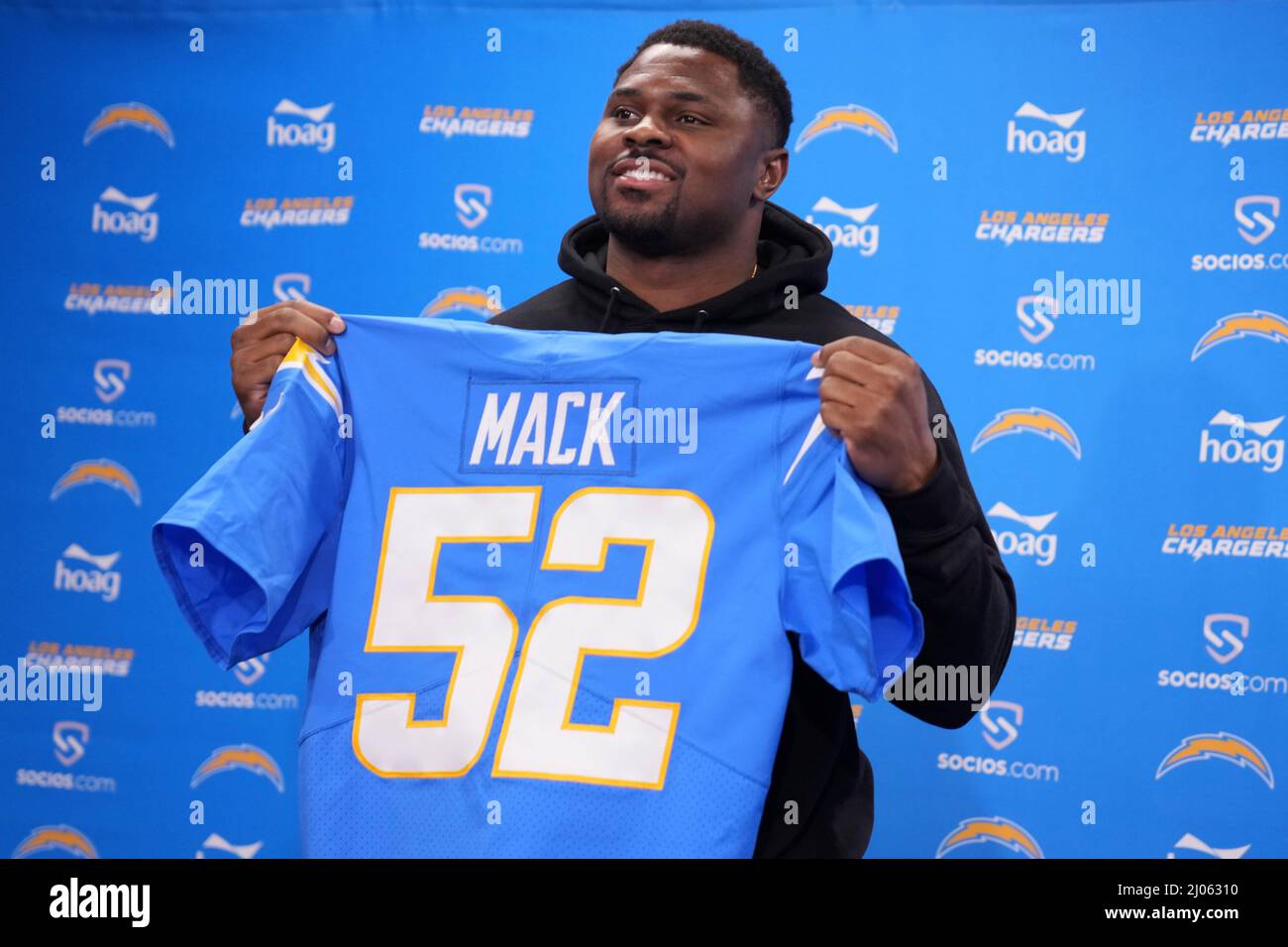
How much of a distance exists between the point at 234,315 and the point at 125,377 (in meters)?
0.32

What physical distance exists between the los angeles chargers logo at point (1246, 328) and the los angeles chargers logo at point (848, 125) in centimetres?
81

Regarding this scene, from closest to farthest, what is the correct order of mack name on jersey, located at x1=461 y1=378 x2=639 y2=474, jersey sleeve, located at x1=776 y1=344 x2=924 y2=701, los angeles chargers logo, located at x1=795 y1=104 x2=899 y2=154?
jersey sleeve, located at x1=776 y1=344 x2=924 y2=701 < mack name on jersey, located at x1=461 y1=378 x2=639 y2=474 < los angeles chargers logo, located at x1=795 y1=104 x2=899 y2=154

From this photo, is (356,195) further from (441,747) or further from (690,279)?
(441,747)

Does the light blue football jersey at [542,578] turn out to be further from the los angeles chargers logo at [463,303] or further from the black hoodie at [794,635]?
the los angeles chargers logo at [463,303]

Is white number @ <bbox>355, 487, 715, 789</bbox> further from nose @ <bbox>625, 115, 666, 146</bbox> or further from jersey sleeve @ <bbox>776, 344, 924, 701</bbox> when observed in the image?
nose @ <bbox>625, 115, 666, 146</bbox>

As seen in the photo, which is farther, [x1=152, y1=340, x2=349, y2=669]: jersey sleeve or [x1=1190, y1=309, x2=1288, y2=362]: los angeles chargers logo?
[x1=1190, y1=309, x2=1288, y2=362]: los angeles chargers logo

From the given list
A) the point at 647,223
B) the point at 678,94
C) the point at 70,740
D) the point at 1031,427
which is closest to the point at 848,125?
the point at 1031,427

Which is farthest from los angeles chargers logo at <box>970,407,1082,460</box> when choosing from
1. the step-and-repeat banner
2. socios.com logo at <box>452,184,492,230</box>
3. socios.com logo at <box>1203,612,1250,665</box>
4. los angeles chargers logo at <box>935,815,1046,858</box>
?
socios.com logo at <box>452,184,492,230</box>

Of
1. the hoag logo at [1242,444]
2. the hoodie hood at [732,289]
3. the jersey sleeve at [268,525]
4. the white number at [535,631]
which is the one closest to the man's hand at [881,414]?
the white number at [535,631]

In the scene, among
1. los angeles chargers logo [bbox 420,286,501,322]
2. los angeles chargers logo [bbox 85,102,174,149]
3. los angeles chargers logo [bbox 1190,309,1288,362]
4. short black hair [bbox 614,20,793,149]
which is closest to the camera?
short black hair [bbox 614,20,793,149]

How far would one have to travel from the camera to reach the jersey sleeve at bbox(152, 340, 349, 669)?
5.18 ft

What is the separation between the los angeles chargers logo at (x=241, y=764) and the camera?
323 cm

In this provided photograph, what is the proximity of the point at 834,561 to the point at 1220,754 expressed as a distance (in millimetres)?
1847

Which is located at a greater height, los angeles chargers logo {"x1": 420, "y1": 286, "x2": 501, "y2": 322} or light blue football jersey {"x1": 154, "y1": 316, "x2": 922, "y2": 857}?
los angeles chargers logo {"x1": 420, "y1": 286, "x2": 501, "y2": 322}
